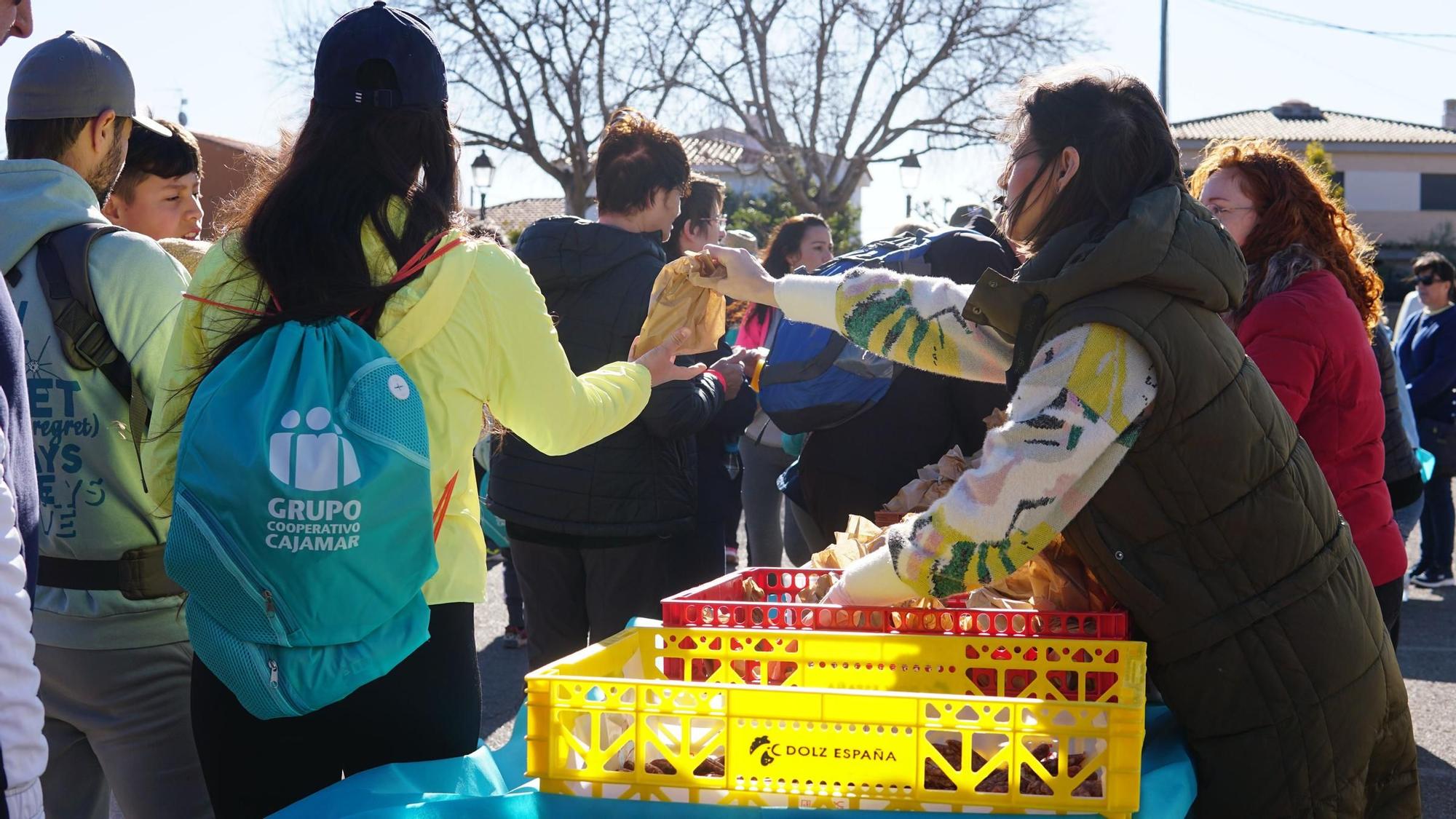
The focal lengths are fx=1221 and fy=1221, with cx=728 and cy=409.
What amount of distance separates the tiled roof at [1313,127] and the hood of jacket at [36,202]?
Answer: 42584mm

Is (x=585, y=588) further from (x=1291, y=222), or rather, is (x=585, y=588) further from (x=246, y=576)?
(x=1291, y=222)

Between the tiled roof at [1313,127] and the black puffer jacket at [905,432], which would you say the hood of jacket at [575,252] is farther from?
the tiled roof at [1313,127]

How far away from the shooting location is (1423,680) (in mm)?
5582

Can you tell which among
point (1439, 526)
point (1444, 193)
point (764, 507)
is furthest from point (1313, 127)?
point (764, 507)

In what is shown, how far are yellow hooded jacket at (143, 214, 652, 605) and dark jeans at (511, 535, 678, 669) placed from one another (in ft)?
4.91

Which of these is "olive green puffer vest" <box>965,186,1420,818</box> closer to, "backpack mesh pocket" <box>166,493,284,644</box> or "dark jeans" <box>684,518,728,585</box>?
"backpack mesh pocket" <box>166,493,284,644</box>

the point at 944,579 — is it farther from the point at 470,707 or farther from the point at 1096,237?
the point at 470,707

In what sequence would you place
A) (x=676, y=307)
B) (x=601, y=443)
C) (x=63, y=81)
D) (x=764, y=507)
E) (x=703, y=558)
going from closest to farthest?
(x=63, y=81)
(x=676, y=307)
(x=601, y=443)
(x=703, y=558)
(x=764, y=507)

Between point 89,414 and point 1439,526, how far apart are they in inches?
307

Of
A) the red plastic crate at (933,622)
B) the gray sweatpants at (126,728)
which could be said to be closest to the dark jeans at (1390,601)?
the red plastic crate at (933,622)

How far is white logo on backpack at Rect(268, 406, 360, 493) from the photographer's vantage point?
165 centimetres

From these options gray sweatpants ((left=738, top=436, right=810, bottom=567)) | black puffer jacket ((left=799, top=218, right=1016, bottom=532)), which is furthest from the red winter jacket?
gray sweatpants ((left=738, top=436, right=810, bottom=567))

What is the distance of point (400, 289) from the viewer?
184 cm

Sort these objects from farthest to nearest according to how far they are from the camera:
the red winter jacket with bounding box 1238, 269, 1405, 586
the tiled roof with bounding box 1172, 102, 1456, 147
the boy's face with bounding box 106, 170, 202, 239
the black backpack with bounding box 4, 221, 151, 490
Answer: the tiled roof with bounding box 1172, 102, 1456, 147
the boy's face with bounding box 106, 170, 202, 239
the red winter jacket with bounding box 1238, 269, 1405, 586
the black backpack with bounding box 4, 221, 151, 490
